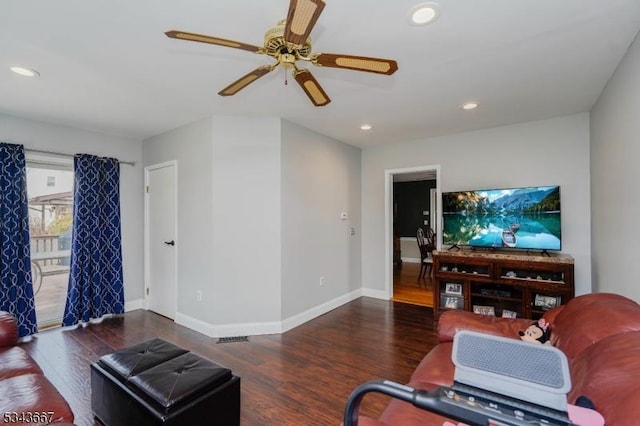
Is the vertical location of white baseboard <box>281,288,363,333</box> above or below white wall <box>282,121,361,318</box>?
below

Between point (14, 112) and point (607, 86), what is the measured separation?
5.92 meters

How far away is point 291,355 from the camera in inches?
115

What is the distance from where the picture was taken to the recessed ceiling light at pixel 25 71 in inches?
92.7

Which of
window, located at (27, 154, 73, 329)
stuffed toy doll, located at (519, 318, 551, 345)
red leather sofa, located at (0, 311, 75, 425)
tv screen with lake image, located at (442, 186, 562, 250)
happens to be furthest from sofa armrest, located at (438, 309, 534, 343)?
window, located at (27, 154, 73, 329)

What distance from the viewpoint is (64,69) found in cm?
237

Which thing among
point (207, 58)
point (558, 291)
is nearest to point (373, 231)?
point (558, 291)

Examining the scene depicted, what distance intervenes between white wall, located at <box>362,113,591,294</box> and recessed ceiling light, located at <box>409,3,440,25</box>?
2757 millimetres

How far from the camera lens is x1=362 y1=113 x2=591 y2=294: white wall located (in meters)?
3.47

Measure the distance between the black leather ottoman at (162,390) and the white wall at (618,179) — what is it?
110 inches

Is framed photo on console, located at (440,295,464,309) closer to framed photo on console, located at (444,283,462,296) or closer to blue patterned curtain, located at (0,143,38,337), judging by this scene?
framed photo on console, located at (444,283,462,296)

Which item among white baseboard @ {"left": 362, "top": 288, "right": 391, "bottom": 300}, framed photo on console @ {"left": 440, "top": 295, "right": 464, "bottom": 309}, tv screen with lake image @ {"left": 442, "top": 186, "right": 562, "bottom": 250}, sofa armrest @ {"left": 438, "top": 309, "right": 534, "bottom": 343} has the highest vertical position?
tv screen with lake image @ {"left": 442, "top": 186, "right": 562, "bottom": 250}

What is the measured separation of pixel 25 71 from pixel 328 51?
241 cm

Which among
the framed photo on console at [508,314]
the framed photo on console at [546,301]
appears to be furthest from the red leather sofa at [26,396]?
the framed photo on console at [546,301]

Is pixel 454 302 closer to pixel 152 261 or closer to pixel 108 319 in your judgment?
pixel 152 261
